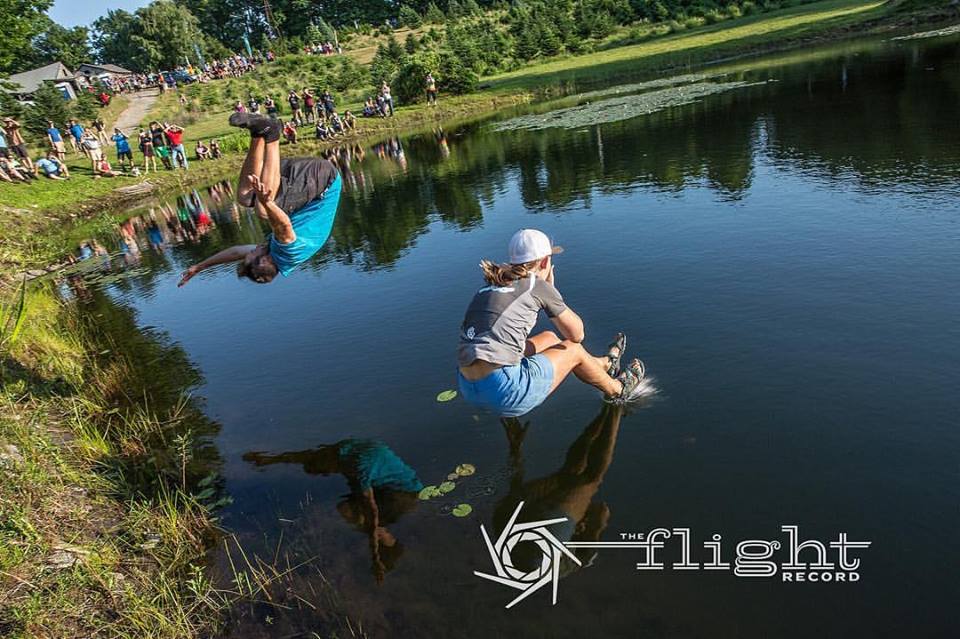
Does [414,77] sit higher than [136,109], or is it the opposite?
[136,109]

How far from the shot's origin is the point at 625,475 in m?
5.39

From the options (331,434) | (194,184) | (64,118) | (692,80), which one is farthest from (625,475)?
(64,118)

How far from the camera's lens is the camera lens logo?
4.51 metres

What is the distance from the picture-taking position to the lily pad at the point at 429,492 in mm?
5613

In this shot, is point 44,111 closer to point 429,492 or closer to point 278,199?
point 278,199

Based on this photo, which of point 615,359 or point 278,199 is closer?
point 278,199

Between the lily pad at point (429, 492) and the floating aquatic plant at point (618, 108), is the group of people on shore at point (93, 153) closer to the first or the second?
the floating aquatic plant at point (618, 108)

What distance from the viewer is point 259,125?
592cm

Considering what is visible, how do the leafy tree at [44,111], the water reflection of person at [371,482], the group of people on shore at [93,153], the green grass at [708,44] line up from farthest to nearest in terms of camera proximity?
the green grass at [708,44] < the leafy tree at [44,111] < the group of people on shore at [93,153] < the water reflection of person at [371,482]

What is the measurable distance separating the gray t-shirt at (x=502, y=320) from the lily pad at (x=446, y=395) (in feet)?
6.16

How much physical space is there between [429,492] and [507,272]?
7.44 feet

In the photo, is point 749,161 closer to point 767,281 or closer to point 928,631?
point 767,281

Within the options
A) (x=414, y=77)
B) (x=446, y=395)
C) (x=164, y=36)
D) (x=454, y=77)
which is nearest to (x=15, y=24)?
(x=414, y=77)

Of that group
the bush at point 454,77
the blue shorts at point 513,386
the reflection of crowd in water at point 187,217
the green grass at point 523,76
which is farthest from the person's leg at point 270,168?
the bush at point 454,77
